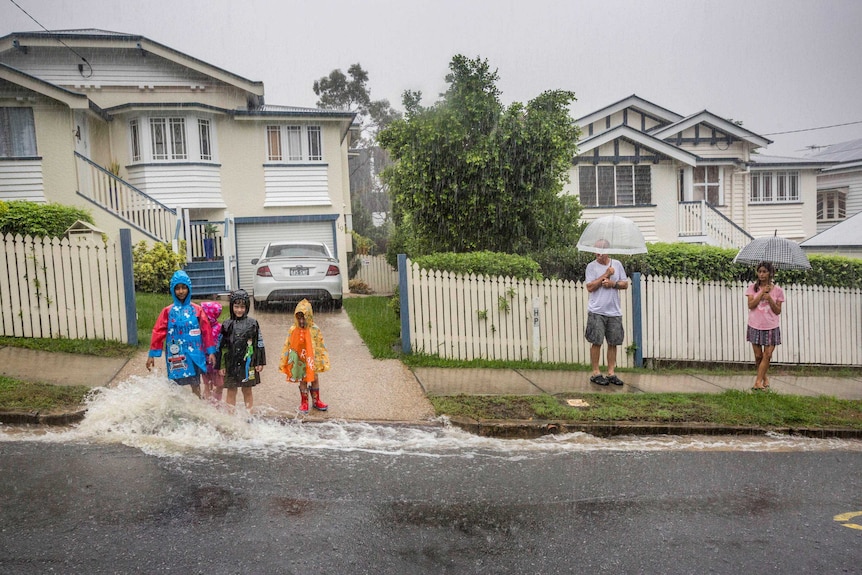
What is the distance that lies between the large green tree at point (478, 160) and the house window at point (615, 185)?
10218 mm

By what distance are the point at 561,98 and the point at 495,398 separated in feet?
21.0

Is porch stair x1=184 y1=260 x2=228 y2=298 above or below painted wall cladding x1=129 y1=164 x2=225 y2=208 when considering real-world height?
below

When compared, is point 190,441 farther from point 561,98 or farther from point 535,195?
point 561,98

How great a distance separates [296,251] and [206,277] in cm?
376

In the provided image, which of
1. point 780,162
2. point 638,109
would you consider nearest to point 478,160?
point 638,109

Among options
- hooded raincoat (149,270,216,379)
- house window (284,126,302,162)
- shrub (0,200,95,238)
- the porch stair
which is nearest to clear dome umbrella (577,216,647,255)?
hooded raincoat (149,270,216,379)

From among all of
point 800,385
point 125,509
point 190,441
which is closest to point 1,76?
point 190,441

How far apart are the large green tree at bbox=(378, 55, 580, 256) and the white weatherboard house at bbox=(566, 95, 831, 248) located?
9.40 meters

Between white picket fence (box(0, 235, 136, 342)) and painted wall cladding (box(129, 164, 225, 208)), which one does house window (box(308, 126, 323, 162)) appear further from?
white picket fence (box(0, 235, 136, 342))

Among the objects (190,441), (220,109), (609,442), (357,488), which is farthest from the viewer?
(220,109)

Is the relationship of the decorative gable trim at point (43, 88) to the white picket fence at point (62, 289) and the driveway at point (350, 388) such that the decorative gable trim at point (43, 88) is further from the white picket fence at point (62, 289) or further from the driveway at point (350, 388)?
the driveway at point (350, 388)

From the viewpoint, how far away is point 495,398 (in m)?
7.95

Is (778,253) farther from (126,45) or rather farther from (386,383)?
(126,45)

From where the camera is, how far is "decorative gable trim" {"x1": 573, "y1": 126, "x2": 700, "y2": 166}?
71.8ft
